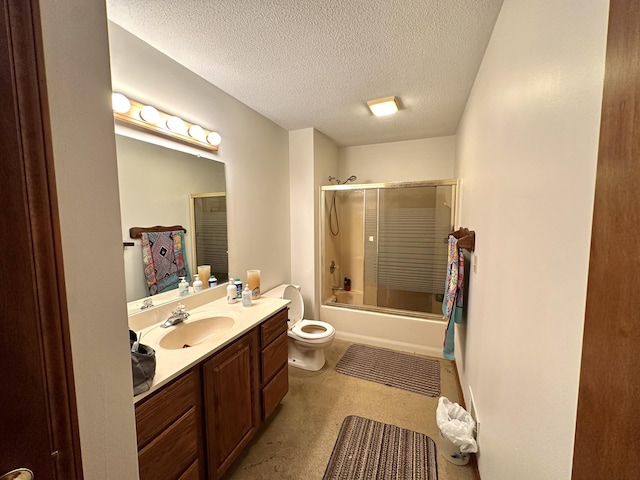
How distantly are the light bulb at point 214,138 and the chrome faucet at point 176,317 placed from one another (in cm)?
125

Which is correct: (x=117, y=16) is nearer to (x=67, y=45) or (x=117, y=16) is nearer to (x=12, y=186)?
(x=67, y=45)

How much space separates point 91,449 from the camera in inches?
26.0

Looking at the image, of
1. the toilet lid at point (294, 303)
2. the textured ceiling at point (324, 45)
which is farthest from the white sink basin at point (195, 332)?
the textured ceiling at point (324, 45)

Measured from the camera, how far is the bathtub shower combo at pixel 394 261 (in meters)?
2.86

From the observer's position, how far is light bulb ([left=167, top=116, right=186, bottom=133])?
1651 millimetres

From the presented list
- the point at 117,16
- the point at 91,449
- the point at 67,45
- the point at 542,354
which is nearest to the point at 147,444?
the point at 91,449

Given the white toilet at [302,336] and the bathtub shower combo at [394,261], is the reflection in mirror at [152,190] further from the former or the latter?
the bathtub shower combo at [394,261]

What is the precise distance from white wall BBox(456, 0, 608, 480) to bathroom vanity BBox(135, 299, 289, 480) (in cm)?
129

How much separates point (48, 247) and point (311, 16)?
5.05 feet

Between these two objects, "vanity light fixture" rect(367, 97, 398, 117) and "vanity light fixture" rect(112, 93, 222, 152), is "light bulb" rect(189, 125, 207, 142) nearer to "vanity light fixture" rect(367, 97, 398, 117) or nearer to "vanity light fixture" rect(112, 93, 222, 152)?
"vanity light fixture" rect(112, 93, 222, 152)

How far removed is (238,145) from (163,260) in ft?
3.89

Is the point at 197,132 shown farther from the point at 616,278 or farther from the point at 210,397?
the point at 616,278

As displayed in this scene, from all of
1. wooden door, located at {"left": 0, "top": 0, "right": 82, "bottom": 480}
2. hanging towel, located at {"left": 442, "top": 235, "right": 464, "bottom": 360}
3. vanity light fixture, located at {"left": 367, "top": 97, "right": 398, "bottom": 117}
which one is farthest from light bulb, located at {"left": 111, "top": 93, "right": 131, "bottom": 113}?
hanging towel, located at {"left": 442, "top": 235, "right": 464, "bottom": 360}

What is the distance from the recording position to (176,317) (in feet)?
5.16
